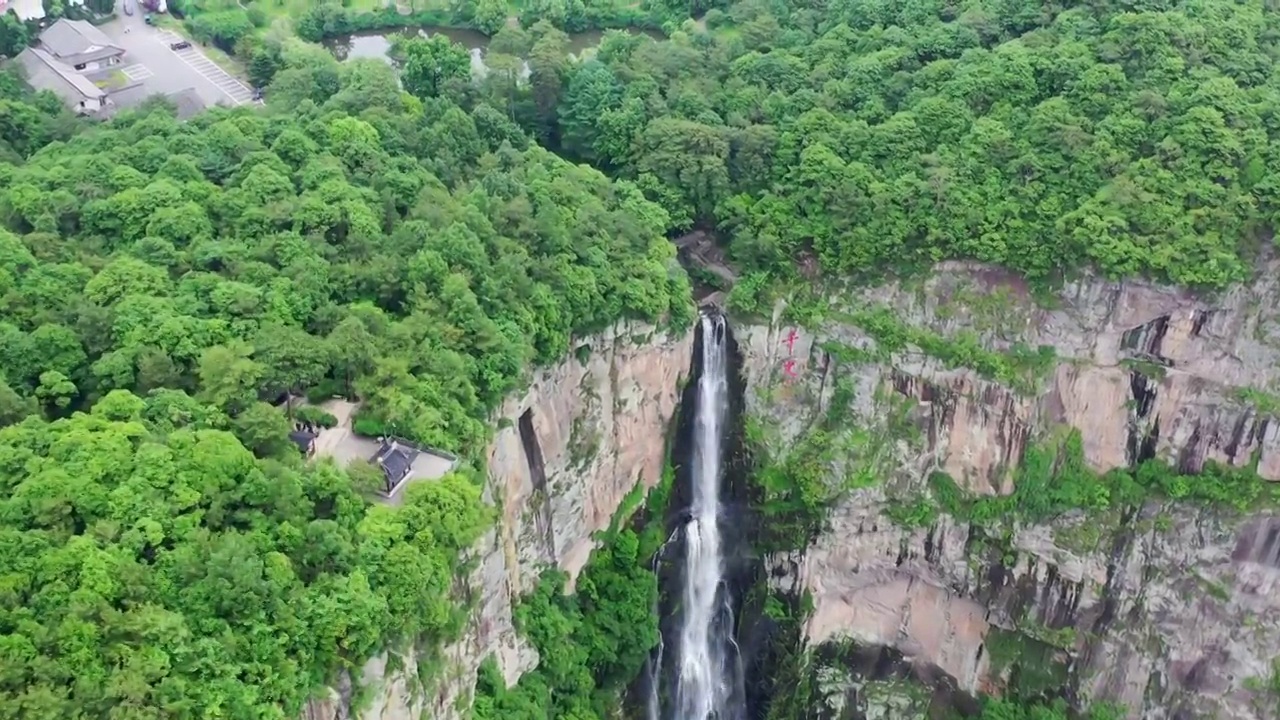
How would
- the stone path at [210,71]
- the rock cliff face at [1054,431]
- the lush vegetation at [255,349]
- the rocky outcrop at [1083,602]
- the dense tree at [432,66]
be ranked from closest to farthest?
the lush vegetation at [255,349] → the rock cliff face at [1054,431] → the rocky outcrop at [1083,602] → the dense tree at [432,66] → the stone path at [210,71]

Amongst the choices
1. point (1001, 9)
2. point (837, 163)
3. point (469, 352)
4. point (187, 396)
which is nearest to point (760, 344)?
point (837, 163)

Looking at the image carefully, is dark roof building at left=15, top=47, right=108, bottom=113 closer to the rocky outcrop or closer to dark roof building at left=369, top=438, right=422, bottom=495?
dark roof building at left=369, top=438, right=422, bottom=495

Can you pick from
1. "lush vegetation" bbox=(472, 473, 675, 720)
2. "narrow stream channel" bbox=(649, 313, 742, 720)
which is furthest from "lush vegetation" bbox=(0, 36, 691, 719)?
"narrow stream channel" bbox=(649, 313, 742, 720)

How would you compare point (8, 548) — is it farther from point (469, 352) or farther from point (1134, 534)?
point (1134, 534)

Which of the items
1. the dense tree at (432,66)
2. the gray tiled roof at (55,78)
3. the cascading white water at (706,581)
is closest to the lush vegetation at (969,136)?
the dense tree at (432,66)

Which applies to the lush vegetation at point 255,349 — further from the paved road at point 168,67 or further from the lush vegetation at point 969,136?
the paved road at point 168,67

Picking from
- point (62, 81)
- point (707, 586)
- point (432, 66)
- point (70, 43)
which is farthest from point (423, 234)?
point (70, 43)
